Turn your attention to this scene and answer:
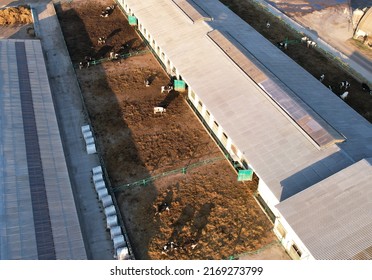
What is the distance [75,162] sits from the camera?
39750 mm

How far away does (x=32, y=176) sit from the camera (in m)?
34.4

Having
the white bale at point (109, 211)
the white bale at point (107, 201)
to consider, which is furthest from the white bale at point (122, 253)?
the white bale at point (107, 201)

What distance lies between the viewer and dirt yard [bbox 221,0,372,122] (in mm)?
48297

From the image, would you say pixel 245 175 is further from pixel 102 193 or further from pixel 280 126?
pixel 102 193

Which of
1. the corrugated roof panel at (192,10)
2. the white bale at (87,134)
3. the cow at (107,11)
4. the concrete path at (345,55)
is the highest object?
the corrugated roof panel at (192,10)

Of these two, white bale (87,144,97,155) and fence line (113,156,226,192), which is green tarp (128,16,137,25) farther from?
fence line (113,156,226,192)

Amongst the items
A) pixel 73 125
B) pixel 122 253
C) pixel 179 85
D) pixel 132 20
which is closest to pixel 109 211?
pixel 122 253

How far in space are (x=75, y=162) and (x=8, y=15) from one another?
37.6 meters

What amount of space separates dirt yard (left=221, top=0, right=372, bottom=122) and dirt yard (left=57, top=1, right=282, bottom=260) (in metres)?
20.6

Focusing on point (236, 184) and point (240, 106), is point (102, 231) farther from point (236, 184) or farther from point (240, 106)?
point (240, 106)

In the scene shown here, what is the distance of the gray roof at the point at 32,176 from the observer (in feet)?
96.4

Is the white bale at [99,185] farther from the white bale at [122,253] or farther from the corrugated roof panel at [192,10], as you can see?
the corrugated roof panel at [192,10]

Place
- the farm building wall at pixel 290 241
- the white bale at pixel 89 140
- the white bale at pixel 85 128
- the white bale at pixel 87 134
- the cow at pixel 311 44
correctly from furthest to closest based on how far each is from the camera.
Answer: the cow at pixel 311 44 < the white bale at pixel 85 128 < the white bale at pixel 87 134 < the white bale at pixel 89 140 < the farm building wall at pixel 290 241

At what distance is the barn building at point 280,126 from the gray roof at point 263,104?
11 centimetres
